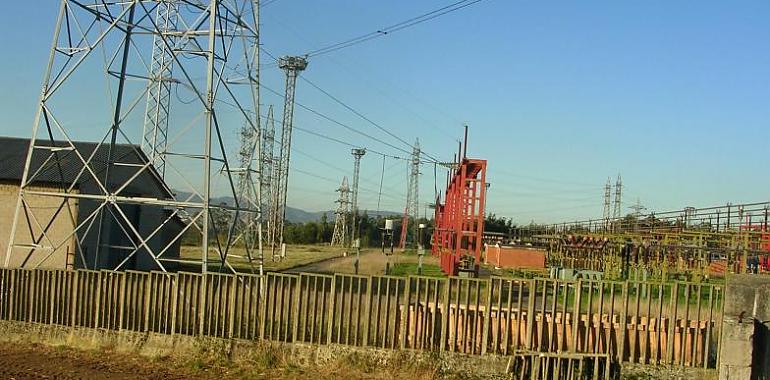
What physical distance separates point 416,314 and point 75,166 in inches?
817

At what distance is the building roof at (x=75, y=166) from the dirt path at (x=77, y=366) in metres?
12.3

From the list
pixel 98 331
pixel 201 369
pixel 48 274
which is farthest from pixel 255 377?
pixel 48 274

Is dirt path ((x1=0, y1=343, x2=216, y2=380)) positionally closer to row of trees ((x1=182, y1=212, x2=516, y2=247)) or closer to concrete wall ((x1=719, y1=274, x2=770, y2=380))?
concrete wall ((x1=719, y1=274, x2=770, y2=380))

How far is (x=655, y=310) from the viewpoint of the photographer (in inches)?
470

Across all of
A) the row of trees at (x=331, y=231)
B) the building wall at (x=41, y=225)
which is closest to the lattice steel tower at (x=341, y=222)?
the row of trees at (x=331, y=231)

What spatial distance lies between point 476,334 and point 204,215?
295 inches

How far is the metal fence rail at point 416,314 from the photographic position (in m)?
11.2

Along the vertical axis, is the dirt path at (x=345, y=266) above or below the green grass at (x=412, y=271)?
below

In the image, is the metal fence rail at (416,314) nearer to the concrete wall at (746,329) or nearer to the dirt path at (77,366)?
the concrete wall at (746,329)

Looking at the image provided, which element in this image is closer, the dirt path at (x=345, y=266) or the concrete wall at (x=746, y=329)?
the concrete wall at (x=746, y=329)

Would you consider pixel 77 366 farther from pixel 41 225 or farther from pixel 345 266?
pixel 345 266

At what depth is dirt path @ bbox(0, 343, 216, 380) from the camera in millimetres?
11227

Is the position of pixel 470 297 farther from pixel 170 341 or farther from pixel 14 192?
pixel 14 192

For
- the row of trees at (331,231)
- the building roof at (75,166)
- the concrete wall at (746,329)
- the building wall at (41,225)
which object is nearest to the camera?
the concrete wall at (746,329)
